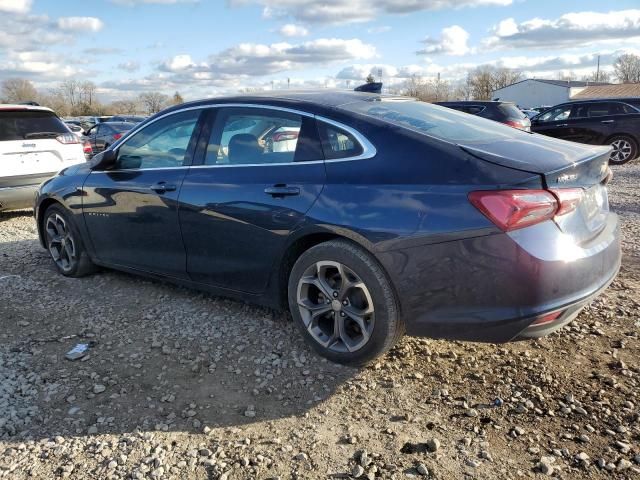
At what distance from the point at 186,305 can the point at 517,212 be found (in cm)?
272

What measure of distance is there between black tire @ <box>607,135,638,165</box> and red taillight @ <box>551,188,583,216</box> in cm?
1220

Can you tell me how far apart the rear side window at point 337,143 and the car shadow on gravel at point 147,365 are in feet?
4.18

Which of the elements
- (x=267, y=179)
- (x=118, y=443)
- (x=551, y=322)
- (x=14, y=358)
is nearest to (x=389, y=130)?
(x=267, y=179)

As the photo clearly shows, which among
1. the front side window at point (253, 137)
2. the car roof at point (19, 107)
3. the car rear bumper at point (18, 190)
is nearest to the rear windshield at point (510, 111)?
the car roof at point (19, 107)

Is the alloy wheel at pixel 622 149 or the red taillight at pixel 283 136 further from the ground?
the red taillight at pixel 283 136

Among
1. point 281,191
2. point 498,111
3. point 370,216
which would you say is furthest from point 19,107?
point 498,111

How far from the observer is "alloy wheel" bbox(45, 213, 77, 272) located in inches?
200

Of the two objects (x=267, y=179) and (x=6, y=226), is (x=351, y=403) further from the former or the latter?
(x=6, y=226)

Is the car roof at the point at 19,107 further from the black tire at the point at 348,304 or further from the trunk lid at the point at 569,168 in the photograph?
the trunk lid at the point at 569,168

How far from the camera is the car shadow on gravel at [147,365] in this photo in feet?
9.54

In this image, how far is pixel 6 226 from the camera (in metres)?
7.59

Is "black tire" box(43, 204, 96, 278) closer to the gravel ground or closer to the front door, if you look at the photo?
the front door

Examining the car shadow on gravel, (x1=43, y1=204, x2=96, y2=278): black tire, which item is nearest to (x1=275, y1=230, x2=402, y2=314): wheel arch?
the car shadow on gravel

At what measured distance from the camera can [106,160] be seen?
461 centimetres
